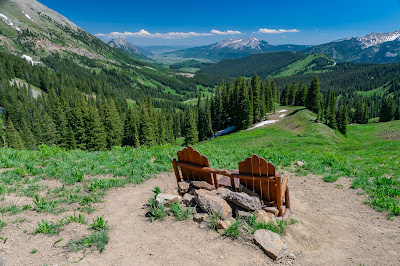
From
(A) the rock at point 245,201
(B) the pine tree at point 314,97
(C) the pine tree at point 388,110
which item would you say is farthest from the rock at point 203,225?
(C) the pine tree at point 388,110

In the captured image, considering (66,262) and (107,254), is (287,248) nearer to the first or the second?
(107,254)

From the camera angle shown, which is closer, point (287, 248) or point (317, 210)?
point (287, 248)

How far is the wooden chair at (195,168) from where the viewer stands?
8445mm

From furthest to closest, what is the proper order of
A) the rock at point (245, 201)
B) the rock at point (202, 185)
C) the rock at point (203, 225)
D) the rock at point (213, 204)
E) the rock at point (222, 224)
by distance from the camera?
1. the rock at point (202, 185)
2. the rock at point (245, 201)
3. the rock at point (213, 204)
4. the rock at point (203, 225)
5. the rock at point (222, 224)

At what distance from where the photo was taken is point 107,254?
561 centimetres

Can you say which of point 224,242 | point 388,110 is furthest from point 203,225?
point 388,110

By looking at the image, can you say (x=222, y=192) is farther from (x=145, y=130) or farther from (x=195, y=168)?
(x=145, y=130)

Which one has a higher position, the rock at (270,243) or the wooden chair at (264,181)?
the wooden chair at (264,181)

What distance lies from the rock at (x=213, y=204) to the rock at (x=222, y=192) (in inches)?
11.2

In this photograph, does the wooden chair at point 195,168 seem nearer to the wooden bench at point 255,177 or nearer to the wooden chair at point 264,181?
the wooden bench at point 255,177

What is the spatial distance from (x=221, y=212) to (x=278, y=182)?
2184 millimetres

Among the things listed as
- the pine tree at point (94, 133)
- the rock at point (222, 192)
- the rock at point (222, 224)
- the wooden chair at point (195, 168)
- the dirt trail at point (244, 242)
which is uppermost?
the wooden chair at point (195, 168)

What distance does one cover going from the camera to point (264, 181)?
7.59 m

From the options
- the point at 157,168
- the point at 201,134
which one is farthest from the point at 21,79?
the point at 157,168
